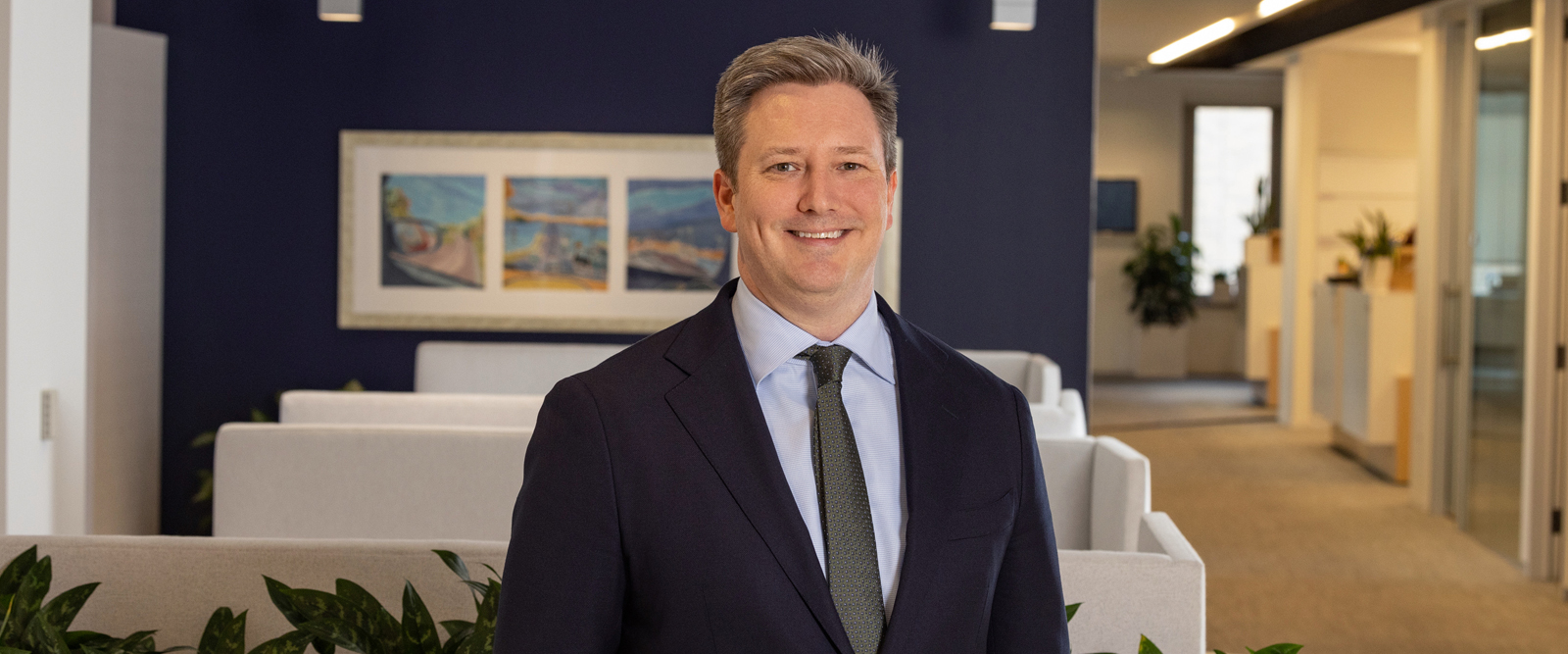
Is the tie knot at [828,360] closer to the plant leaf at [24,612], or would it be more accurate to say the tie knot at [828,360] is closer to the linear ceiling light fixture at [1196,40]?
the plant leaf at [24,612]

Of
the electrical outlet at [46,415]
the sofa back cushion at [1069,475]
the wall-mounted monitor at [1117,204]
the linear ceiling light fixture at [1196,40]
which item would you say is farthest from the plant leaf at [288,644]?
the wall-mounted monitor at [1117,204]

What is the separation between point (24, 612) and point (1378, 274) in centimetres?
767

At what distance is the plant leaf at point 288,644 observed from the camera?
1686mm

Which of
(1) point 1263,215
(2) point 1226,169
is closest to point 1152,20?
(1) point 1263,215

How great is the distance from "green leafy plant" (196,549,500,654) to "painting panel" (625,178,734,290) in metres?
4.15

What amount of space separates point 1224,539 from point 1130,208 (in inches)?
293

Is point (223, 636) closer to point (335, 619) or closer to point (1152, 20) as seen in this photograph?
point (335, 619)

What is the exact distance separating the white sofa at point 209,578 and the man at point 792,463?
101 centimetres

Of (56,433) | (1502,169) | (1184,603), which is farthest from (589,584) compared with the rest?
(1502,169)

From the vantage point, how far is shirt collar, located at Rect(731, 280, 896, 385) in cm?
121

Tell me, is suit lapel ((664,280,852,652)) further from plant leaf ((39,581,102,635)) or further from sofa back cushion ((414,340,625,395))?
sofa back cushion ((414,340,625,395))

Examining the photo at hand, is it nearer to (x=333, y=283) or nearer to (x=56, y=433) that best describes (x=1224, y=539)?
(x=333, y=283)

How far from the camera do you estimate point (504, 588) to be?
1145 mm

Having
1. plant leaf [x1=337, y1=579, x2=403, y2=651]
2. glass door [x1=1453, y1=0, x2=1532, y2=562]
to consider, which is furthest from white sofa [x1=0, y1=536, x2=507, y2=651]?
glass door [x1=1453, y1=0, x2=1532, y2=562]
